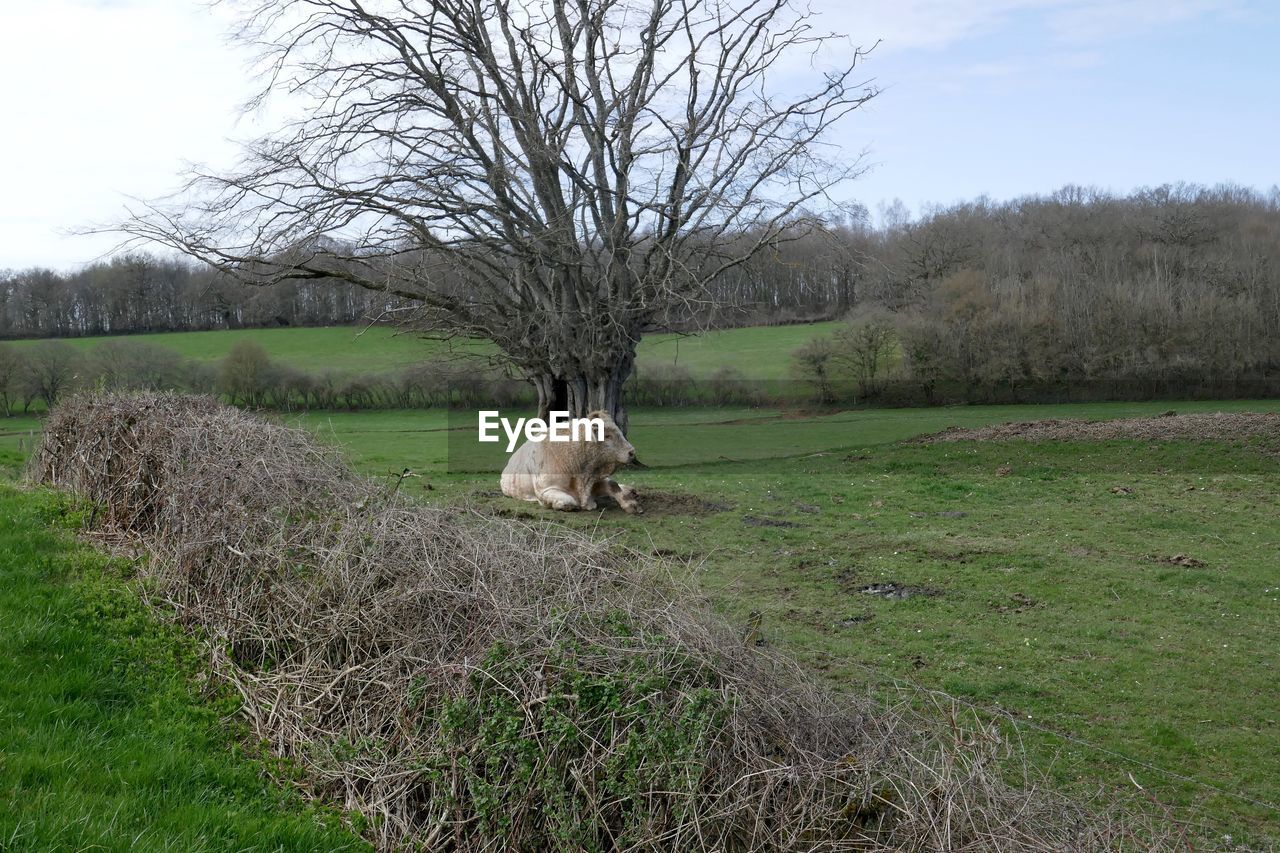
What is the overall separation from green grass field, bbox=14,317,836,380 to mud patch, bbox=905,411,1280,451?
9633 millimetres

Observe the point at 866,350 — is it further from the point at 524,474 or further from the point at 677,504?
the point at 524,474

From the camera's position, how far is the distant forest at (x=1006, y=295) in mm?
33781

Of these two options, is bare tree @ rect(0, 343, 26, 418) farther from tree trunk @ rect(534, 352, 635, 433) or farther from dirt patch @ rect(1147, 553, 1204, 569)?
dirt patch @ rect(1147, 553, 1204, 569)

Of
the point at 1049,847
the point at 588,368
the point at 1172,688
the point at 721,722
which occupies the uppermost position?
the point at 588,368

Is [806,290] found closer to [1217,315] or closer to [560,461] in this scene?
[1217,315]

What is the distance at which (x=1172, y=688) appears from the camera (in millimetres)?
7188

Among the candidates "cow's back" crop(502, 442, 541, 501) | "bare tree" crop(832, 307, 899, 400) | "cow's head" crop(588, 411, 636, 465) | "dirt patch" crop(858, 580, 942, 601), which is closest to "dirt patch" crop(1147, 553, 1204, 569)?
"dirt patch" crop(858, 580, 942, 601)

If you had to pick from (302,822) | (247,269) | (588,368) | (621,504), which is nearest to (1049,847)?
(302,822)

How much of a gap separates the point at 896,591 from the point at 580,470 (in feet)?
21.0

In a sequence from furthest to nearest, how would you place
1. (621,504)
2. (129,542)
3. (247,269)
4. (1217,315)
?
(1217,315) → (247,269) → (621,504) → (129,542)

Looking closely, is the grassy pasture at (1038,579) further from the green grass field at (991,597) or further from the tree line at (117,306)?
the tree line at (117,306)

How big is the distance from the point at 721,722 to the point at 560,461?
10824mm

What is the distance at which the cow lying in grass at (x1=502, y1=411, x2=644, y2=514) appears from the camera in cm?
1482

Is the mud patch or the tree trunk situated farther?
the tree trunk
